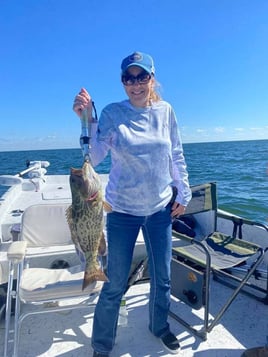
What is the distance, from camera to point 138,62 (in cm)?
199

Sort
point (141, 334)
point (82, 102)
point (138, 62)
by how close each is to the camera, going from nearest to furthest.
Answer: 1. point (82, 102)
2. point (138, 62)
3. point (141, 334)

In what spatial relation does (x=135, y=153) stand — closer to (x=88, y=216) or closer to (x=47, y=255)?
(x=88, y=216)

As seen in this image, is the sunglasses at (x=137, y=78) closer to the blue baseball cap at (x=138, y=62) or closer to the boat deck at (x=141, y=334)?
the blue baseball cap at (x=138, y=62)

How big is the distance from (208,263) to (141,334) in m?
0.81

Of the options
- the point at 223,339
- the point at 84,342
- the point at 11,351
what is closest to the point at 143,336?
the point at 84,342

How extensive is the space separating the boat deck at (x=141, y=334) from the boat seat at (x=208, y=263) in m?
0.10

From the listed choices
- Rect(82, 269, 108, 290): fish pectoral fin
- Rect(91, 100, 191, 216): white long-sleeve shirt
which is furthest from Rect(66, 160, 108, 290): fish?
Rect(91, 100, 191, 216): white long-sleeve shirt

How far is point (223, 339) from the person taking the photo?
2.61 metres

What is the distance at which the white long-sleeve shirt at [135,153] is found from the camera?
1992 mm

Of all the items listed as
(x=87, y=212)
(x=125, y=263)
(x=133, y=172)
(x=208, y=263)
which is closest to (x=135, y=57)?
(x=133, y=172)

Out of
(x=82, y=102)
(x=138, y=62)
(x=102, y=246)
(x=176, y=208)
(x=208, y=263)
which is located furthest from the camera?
(x=208, y=263)

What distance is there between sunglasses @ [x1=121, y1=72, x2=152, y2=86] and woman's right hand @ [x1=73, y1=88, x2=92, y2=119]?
0.30 m

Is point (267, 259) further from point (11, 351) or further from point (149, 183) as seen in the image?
point (11, 351)

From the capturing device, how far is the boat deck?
2475 mm
